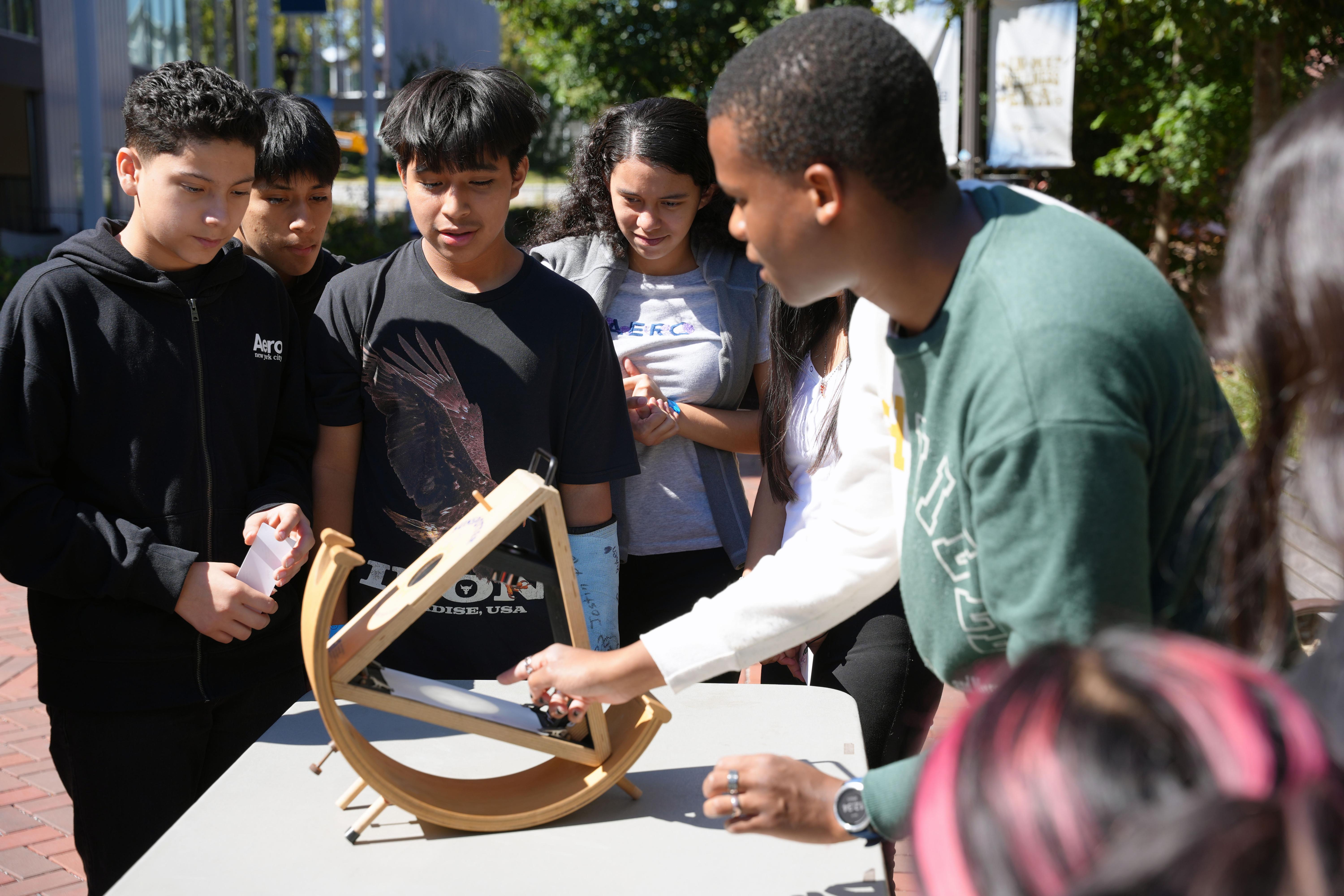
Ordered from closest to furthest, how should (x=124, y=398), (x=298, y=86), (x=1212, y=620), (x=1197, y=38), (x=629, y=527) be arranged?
(x=1212, y=620) → (x=124, y=398) → (x=629, y=527) → (x=1197, y=38) → (x=298, y=86)

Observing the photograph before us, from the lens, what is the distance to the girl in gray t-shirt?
8.32ft

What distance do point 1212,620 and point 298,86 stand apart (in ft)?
142

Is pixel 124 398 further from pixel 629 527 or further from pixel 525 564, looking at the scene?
pixel 629 527

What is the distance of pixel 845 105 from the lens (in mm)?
1167

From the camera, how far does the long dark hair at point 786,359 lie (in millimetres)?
2375

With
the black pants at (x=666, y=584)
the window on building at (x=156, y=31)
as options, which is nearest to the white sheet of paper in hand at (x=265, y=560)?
the black pants at (x=666, y=584)

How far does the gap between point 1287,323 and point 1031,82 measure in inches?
254

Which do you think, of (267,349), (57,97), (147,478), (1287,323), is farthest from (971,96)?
(57,97)

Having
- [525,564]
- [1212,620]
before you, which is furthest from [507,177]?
[1212,620]

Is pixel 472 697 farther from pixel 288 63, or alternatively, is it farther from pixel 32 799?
pixel 288 63

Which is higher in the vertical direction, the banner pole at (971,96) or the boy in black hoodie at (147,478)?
the banner pole at (971,96)

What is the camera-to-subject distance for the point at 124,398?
1954mm

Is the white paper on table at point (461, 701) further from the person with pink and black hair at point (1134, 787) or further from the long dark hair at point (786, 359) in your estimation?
the person with pink and black hair at point (1134, 787)

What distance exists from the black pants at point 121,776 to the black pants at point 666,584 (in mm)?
923
